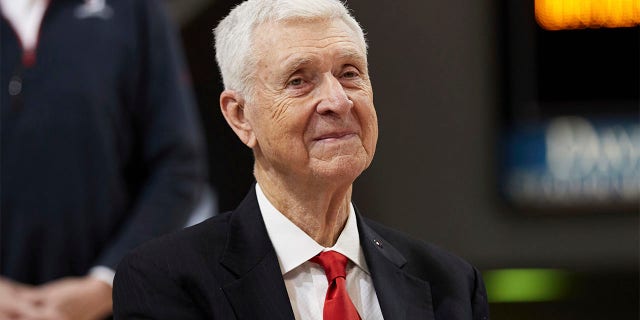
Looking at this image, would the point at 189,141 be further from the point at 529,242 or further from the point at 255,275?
the point at 529,242

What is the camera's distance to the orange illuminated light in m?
3.95

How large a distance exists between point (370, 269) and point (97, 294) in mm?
1297

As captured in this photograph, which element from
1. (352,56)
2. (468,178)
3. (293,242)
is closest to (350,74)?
(352,56)

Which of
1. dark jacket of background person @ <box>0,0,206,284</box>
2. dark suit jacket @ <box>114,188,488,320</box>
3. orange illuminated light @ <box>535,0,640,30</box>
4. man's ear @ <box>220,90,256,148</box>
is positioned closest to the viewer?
dark suit jacket @ <box>114,188,488,320</box>

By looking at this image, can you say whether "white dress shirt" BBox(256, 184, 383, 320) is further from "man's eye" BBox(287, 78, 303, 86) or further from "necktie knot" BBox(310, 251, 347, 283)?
"man's eye" BBox(287, 78, 303, 86)

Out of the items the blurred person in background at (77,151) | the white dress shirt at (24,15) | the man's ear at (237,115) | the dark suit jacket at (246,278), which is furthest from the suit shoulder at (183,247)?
the white dress shirt at (24,15)

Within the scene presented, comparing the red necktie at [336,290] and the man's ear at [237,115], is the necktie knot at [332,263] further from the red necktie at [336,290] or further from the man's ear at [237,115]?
the man's ear at [237,115]

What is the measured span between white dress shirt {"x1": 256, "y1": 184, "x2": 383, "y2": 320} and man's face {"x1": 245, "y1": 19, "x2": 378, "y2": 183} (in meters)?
0.09

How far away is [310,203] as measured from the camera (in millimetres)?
1630

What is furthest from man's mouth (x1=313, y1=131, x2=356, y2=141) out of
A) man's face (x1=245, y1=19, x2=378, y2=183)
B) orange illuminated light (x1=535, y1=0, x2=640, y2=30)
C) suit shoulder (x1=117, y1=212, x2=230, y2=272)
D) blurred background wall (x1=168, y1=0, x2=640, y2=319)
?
orange illuminated light (x1=535, y1=0, x2=640, y2=30)

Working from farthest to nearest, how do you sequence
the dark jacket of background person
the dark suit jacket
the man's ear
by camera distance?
the dark jacket of background person
the man's ear
the dark suit jacket

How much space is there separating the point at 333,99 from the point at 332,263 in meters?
0.26

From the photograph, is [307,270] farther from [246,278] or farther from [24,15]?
[24,15]

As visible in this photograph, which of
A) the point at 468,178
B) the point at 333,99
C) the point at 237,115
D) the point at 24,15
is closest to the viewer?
the point at 333,99
